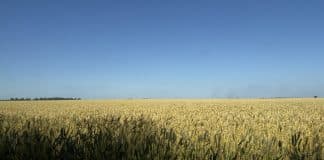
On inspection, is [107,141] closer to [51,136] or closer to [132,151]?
[132,151]

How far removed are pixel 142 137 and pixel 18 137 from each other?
7.45 ft

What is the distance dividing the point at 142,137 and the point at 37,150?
168 centimetres

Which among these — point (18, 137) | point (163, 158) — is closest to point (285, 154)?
point (163, 158)

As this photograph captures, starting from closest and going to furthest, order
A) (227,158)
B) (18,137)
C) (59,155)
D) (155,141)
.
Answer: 1. (227,158)
2. (59,155)
3. (155,141)
4. (18,137)

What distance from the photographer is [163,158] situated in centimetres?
558

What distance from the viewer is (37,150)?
6.00 m

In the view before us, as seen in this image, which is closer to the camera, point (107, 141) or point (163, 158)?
point (163, 158)

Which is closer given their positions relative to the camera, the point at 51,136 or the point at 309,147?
the point at 309,147

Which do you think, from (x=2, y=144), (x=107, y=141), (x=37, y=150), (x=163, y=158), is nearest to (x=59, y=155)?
(x=37, y=150)

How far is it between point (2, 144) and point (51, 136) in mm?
871

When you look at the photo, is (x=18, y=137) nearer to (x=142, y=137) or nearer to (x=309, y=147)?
(x=142, y=137)

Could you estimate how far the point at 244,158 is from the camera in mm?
5688

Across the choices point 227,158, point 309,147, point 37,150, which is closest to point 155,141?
point 227,158

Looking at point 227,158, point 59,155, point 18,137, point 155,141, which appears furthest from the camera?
point 18,137
